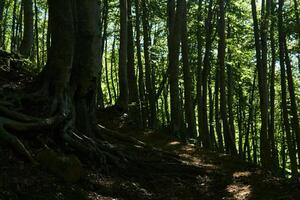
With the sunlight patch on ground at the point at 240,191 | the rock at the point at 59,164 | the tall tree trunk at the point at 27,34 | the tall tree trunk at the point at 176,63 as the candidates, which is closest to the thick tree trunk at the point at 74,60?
the rock at the point at 59,164

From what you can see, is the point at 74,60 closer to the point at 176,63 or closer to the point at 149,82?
the point at 176,63

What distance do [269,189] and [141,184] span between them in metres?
2.59

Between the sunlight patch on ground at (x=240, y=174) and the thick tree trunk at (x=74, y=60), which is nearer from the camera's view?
the thick tree trunk at (x=74, y=60)

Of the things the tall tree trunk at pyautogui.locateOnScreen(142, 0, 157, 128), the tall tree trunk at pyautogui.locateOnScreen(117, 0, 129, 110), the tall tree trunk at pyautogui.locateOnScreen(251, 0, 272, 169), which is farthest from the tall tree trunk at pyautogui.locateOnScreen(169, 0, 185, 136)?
the tall tree trunk at pyautogui.locateOnScreen(142, 0, 157, 128)

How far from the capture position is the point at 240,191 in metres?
9.10

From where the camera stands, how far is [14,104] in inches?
313

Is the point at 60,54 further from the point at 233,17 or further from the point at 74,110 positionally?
the point at 233,17

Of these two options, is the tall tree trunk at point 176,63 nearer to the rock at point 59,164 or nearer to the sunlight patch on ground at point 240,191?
the sunlight patch on ground at point 240,191

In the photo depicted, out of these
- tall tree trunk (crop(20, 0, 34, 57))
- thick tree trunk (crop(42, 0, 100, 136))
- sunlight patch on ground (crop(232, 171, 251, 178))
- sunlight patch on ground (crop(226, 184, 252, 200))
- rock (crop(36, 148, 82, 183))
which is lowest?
sunlight patch on ground (crop(226, 184, 252, 200))

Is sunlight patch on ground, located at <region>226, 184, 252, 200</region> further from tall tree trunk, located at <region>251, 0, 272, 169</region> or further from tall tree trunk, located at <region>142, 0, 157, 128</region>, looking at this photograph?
tall tree trunk, located at <region>142, 0, 157, 128</region>

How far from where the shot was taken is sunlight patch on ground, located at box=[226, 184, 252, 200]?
28.7 ft

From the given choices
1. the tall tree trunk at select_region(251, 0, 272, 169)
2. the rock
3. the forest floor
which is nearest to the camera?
the forest floor

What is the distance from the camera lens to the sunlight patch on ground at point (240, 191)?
344 inches

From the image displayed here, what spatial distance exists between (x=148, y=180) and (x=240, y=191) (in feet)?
6.28
